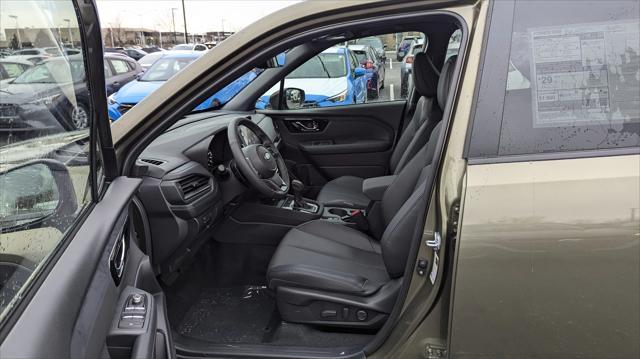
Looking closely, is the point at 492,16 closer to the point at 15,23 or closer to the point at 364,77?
the point at 15,23

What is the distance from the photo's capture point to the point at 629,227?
3.63ft

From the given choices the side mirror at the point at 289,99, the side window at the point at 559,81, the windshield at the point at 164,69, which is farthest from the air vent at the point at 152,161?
the windshield at the point at 164,69

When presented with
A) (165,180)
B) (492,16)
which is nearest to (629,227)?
(492,16)

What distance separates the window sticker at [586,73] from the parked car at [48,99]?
1.19 metres

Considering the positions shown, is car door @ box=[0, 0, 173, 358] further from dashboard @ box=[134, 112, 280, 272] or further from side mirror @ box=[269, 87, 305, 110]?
side mirror @ box=[269, 87, 305, 110]

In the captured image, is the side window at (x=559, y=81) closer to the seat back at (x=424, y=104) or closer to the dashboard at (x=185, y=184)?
the dashboard at (x=185, y=184)

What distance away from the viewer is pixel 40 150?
113 centimetres

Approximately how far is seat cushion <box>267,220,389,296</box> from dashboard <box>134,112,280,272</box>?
0.41 m

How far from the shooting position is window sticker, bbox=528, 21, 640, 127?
1.17m

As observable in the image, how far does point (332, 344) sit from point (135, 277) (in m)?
0.92

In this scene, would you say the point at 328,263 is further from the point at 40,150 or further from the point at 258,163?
the point at 40,150

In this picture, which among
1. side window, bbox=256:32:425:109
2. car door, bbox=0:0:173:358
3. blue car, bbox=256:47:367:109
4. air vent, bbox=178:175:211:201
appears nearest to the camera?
car door, bbox=0:0:173:358

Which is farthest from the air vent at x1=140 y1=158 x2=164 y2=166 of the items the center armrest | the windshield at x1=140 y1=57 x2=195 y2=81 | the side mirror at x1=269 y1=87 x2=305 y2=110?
the windshield at x1=140 y1=57 x2=195 y2=81

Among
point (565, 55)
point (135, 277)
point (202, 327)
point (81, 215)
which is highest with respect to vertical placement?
point (565, 55)
